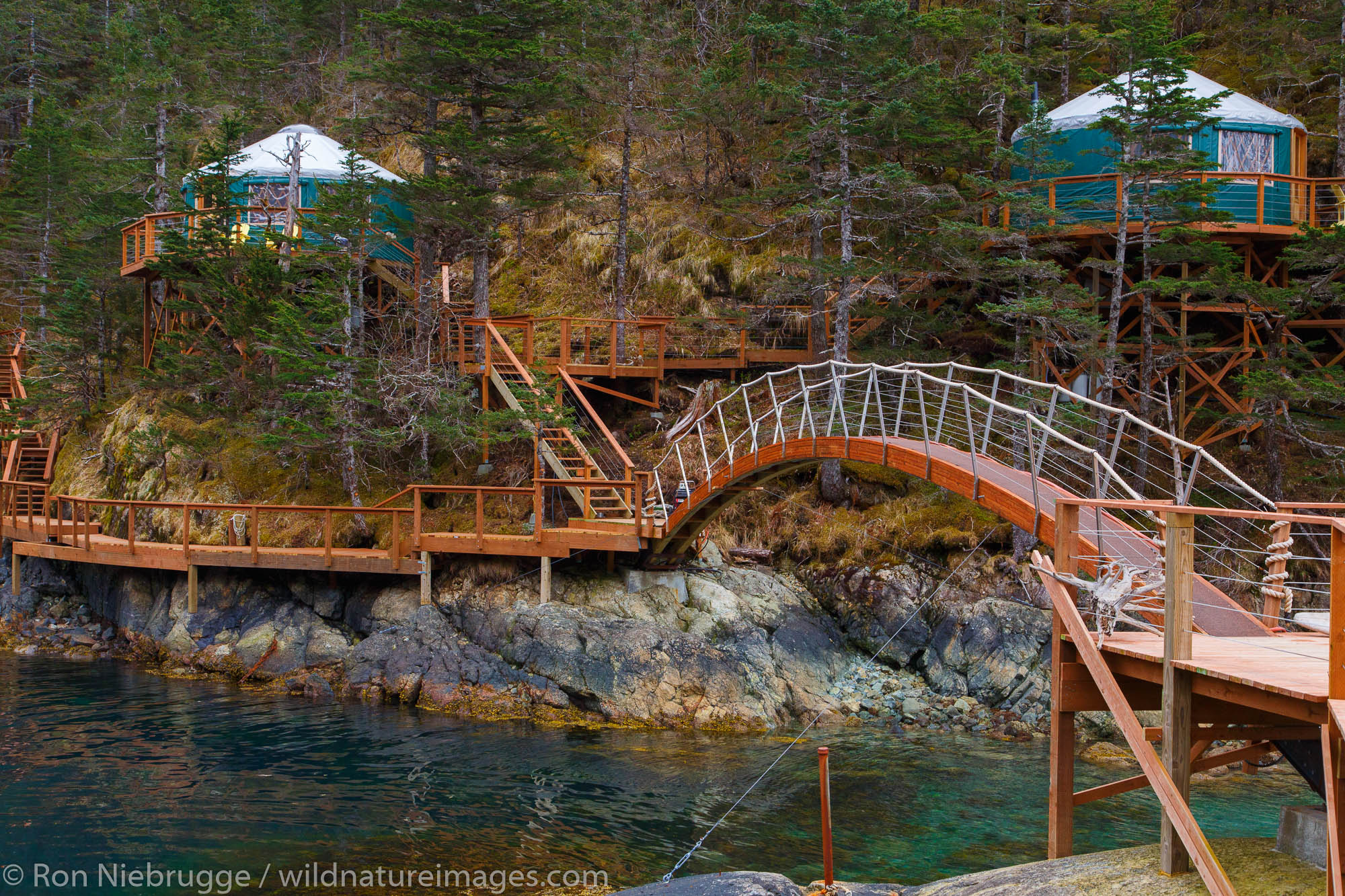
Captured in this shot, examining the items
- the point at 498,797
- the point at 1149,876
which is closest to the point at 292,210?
the point at 498,797

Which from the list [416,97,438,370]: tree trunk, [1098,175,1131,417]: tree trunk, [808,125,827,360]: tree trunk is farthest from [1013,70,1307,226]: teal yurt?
[416,97,438,370]: tree trunk

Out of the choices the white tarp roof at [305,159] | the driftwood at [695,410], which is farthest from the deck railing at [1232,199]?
the white tarp roof at [305,159]

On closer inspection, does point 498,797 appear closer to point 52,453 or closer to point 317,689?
point 317,689

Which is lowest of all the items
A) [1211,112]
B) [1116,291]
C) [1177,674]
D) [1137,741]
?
[1137,741]

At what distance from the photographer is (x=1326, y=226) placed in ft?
61.7

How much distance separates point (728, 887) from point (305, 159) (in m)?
22.3

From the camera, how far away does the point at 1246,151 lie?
65.0 feet

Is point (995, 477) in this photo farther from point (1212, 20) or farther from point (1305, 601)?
point (1212, 20)

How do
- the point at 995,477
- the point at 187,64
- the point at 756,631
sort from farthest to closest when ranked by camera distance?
1. the point at 187,64
2. the point at 756,631
3. the point at 995,477

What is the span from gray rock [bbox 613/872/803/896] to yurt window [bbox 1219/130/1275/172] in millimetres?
17905

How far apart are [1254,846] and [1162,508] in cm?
229

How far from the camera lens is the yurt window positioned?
776 inches

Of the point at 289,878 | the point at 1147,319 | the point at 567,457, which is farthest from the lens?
the point at 567,457

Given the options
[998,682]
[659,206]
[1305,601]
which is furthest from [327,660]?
[1305,601]
